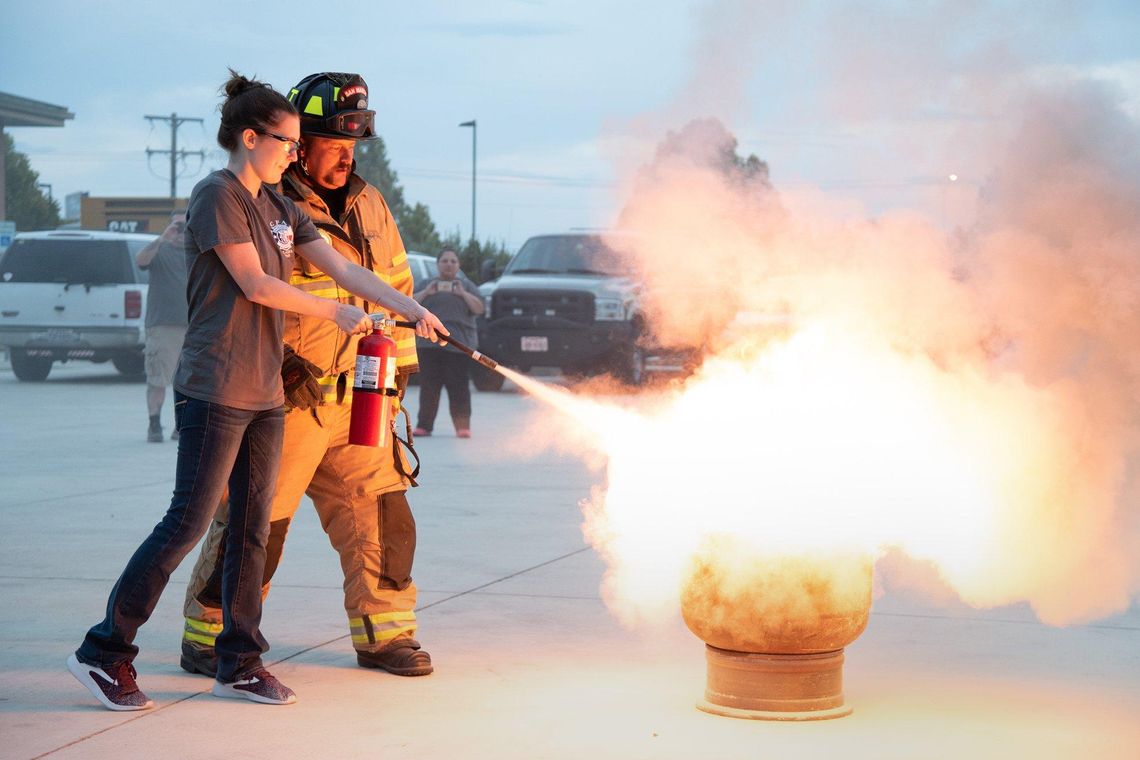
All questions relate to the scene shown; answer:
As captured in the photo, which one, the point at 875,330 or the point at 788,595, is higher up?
the point at 875,330

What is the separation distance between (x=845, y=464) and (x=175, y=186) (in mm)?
75297

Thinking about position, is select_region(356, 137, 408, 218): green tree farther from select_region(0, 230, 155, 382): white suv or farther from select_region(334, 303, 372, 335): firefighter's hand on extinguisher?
select_region(334, 303, 372, 335): firefighter's hand on extinguisher

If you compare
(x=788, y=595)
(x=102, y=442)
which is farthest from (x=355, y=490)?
(x=102, y=442)

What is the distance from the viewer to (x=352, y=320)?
4867mm

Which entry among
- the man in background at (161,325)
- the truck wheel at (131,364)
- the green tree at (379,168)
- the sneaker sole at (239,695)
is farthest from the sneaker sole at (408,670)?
the green tree at (379,168)

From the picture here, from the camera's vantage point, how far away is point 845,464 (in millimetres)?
5043

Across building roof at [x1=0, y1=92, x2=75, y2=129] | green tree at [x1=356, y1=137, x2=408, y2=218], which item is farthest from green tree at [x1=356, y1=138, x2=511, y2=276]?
building roof at [x1=0, y1=92, x2=75, y2=129]

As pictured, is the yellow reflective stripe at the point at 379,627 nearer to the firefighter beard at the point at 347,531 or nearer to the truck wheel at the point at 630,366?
the firefighter beard at the point at 347,531

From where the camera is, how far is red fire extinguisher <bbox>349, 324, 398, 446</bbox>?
197 inches

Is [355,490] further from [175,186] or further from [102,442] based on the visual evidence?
[175,186]

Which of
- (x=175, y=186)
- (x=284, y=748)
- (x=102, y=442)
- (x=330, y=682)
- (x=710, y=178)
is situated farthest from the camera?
(x=175, y=186)

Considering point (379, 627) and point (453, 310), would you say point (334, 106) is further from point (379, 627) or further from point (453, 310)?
point (453, 310)

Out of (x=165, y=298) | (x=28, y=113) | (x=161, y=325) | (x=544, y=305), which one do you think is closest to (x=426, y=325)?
(x=165, y=298)

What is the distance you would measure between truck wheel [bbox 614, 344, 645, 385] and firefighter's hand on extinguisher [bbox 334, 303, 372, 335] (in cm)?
1344
